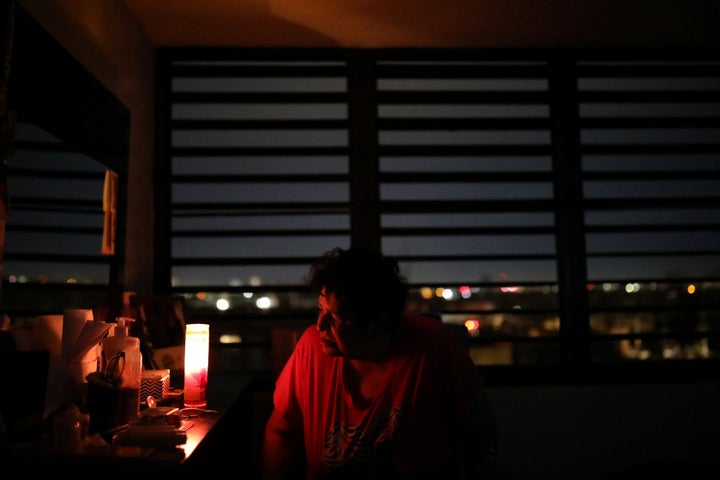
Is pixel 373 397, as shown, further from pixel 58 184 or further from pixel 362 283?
pixel 58 184

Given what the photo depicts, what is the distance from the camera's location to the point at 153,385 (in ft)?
6.95

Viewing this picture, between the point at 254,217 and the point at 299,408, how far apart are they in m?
1.84

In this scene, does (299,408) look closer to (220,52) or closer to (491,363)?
(491,363)

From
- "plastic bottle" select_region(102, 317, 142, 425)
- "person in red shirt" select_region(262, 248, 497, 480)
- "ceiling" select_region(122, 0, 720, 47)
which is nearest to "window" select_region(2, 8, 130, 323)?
"plastic bottle" select_region(102, 317, 142, 425)

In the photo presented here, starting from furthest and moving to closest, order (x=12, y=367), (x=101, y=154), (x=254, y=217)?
(x=254, y=217) < (x=101, y=154) < (x=12, y=367)

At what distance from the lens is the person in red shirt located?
167 centimetres

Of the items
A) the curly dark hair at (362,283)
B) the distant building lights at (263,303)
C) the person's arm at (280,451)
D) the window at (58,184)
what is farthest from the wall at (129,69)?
the person's arm at (280,451)

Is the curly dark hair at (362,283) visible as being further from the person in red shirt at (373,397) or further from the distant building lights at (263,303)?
the distant building lights at (263,303)

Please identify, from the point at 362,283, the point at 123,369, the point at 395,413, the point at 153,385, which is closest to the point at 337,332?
the point at 362,283

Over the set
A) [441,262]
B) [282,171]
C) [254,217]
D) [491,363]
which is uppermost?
[282,171]

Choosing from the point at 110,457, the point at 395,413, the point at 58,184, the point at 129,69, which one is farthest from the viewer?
the point at 129,69

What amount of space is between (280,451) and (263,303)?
1.70 meters

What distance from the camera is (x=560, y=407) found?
328 cm

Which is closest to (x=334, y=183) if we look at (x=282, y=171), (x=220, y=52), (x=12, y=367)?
(x=282, y=171)
